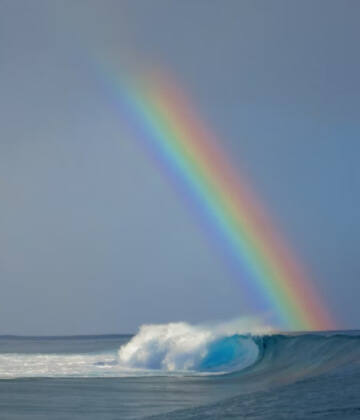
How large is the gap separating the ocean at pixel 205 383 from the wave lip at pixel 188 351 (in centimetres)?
6

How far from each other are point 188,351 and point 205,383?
727 inches

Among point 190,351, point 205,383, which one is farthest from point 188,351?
point 205,383

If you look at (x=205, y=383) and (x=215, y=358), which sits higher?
(x=215, y=358)

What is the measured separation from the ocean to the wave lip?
2.5 inches

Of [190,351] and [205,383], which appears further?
[190,351]

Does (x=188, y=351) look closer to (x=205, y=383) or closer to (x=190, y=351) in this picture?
(x=190, y=351)

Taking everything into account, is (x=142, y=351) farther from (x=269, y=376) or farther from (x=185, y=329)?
(x=269, y=376)

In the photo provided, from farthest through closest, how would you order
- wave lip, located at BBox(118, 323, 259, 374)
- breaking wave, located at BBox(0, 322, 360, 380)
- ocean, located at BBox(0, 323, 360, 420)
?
wave lip, located at BBox(118, 323, 259, 374) → breaking wave, located at BBox(0, 322, 360, 380) → ocean, located at BBox(0, 323, 360, 420)

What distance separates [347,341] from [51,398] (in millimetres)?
18113

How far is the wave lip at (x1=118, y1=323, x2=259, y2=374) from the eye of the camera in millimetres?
44562

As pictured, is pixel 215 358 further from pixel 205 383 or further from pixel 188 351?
pixel 205 383

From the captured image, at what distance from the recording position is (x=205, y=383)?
30.1 meters

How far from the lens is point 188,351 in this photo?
4850 cm

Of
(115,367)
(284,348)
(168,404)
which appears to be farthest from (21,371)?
(168,404)
